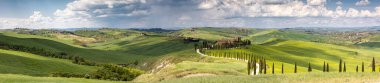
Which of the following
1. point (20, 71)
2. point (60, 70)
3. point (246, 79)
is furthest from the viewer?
point (60, 70)

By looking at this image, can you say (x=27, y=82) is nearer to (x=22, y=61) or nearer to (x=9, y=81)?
(x=9, y=81)

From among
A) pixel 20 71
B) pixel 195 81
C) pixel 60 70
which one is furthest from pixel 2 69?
pixel 195 81

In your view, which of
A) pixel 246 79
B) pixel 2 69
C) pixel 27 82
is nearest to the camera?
pixel 246 79

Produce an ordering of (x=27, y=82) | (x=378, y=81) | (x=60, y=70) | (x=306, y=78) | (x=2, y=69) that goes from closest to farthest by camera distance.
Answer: (x=378, y=81) < (x=306, y=78) < (x=27, y=82) < (x=2, y=69) < (x=60, y=70)

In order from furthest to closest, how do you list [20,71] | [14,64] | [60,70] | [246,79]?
[60,70]
[14,64]
[20,71]
[246,79]

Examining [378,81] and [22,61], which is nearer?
[378,81]

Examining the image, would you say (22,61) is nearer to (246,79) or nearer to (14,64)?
(14,64)

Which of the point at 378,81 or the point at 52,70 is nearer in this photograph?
the point at 378,81

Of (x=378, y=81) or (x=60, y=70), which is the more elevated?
(x=378, y=81)

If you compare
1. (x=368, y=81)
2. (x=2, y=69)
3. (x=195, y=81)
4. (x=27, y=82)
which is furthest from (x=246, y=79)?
(x=2, y=69)
